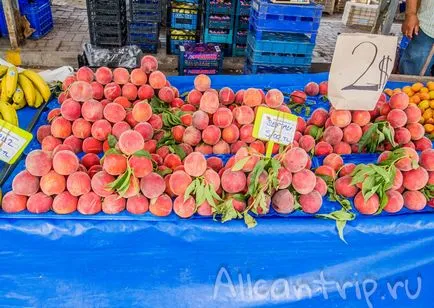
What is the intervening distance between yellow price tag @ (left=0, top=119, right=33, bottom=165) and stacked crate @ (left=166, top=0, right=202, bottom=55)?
377 centimetres

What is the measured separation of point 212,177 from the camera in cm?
142

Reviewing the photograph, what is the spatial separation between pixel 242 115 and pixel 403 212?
782 millimetres

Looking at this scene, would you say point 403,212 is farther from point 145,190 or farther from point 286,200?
point 145,190

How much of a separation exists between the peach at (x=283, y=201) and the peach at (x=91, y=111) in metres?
0.85

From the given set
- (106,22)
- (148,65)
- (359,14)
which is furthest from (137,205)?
(359,14)

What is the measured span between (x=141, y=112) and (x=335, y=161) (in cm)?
89

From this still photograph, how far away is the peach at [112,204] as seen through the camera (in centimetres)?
138

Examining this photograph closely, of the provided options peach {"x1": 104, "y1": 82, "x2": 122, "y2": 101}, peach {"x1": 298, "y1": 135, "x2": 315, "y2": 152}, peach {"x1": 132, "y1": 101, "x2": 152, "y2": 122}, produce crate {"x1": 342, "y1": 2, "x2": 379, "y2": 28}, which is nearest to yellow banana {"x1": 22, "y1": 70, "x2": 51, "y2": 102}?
peach {"x1": 104, "y1": 82, "x2": 122, "y2": 101}

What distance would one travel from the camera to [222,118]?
164 centimetres

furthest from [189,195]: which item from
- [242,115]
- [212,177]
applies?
[242,115]

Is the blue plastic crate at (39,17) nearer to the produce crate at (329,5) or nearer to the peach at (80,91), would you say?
the peach at (80,91)

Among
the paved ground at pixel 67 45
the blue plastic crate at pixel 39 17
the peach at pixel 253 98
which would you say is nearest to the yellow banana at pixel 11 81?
the peach at pixel 253 98

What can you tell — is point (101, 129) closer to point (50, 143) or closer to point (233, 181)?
point (50, 143)

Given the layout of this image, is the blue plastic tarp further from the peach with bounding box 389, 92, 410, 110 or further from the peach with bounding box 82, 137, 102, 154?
the peach with bounding box 389, 92, 410, 110
